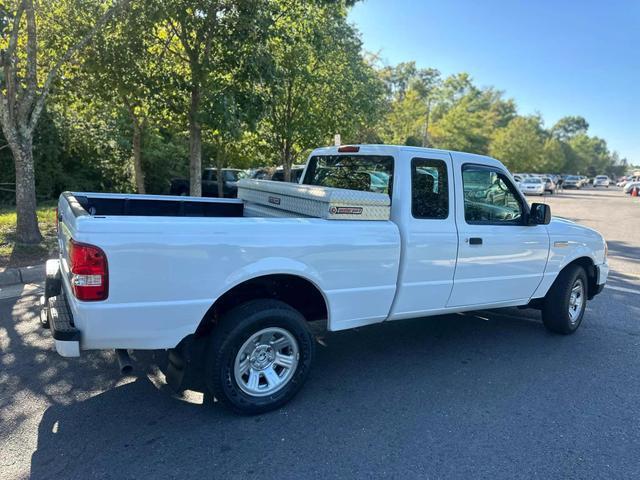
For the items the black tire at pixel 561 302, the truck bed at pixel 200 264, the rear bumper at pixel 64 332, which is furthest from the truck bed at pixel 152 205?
the black tire at pixel 561 302

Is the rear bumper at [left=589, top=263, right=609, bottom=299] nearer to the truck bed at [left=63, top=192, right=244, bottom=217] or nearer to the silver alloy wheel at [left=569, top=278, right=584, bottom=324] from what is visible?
the silver alloy wheel at [left=569, top=278, right=584, bottom=324]

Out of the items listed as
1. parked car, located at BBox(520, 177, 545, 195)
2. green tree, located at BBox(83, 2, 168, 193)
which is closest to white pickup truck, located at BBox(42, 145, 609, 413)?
green tree, located at BBox(83, 2, 168, 193)

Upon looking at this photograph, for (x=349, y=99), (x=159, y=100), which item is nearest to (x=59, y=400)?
(x=159, y=100)

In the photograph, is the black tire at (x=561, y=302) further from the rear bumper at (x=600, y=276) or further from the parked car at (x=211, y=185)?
the parked car at (x=211, y=185)

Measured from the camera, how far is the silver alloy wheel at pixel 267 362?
3254 mm

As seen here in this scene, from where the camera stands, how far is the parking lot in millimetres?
2758

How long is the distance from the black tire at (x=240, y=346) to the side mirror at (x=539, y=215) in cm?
258

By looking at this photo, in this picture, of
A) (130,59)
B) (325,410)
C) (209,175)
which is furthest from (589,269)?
(209,175)

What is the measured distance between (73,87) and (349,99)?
7829 millimetres

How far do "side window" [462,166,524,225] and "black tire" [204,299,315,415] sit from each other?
191cm

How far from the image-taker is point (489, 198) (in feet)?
14.5

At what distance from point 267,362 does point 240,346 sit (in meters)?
0.34

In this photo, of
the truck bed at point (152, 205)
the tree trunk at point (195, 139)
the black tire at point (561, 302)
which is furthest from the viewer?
→ the tree trunk at point (195, 139)

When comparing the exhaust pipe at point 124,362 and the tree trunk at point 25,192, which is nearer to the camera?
the exhaust pipe at point 124,362
